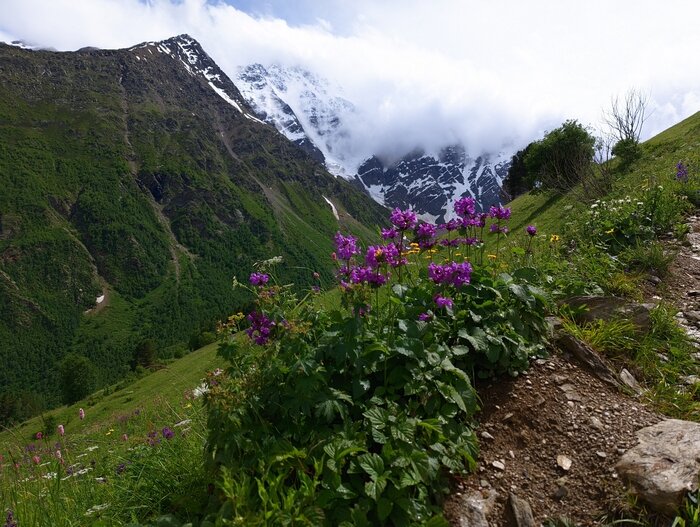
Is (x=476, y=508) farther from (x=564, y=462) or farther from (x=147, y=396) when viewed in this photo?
(x=147, y=396)

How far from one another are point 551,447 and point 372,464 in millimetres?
2039

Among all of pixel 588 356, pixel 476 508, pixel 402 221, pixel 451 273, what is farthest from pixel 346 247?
pixel 588 356

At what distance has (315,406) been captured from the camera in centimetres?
386

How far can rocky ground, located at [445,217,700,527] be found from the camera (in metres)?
3.75

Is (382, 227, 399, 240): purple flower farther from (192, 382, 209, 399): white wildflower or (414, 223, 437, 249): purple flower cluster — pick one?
(192, 382, 209, 399): white wildflower

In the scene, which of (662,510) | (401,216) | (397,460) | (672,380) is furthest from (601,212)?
(397,460)

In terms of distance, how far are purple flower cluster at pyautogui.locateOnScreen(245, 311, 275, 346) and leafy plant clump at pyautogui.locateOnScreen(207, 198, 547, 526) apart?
0.02 meters

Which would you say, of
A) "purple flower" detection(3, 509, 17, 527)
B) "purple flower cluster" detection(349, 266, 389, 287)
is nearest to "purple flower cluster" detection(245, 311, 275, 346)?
"purple flower cluster" detection(349, 266, 389, 287)

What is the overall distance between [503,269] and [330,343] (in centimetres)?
444

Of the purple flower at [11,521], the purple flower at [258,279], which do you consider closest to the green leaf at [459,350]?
the purple flower at [258,279]

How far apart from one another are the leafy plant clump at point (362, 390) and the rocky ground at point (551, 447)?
268 millimetres

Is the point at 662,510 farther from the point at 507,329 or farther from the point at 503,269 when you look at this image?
the point at 503,269

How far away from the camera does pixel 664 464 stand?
148 inches

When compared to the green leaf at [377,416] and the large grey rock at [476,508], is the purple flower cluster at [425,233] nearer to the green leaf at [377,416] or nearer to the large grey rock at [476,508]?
the green leaf at [377,416]
